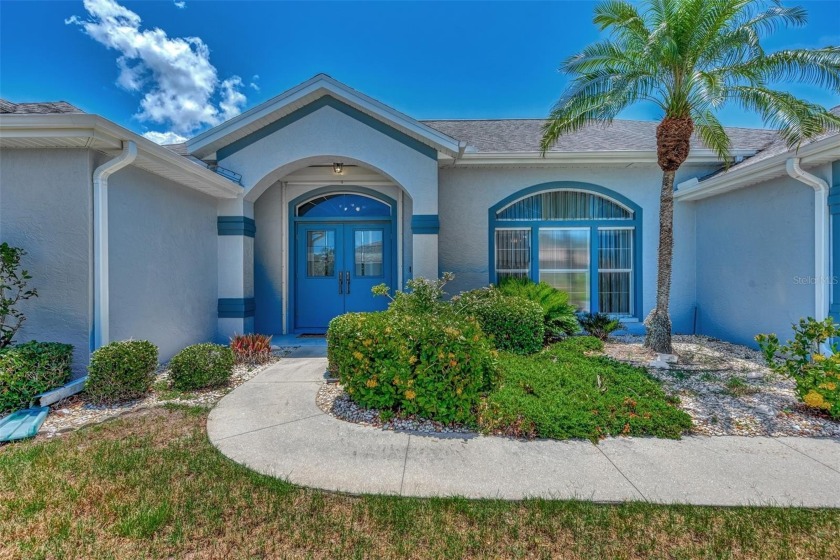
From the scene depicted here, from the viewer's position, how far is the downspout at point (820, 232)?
621 cm

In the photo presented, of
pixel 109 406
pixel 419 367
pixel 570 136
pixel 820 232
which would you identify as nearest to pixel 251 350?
pixel 109 406

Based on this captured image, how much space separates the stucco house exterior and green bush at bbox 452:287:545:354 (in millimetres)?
1832

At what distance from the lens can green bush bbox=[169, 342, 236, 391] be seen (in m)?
5.26

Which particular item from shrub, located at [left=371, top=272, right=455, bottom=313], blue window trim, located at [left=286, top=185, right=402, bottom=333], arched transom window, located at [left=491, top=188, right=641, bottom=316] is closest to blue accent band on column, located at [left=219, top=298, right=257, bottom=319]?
blue window trim, located at [left=286, top=185, right=402, bottom=333]

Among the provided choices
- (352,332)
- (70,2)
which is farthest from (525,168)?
(70,2)

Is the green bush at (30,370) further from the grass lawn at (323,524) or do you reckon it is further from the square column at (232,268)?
the square column at (232,268)

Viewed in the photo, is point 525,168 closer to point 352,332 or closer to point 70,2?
point 352,332

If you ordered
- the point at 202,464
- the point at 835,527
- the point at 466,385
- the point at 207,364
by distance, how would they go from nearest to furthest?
the point at 835,527
the point at 202,464
the point at 466,385
the point at 207,364

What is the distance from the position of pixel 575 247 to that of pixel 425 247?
4.09m

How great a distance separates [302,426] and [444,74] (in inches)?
418

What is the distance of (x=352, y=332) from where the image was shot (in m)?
4.54

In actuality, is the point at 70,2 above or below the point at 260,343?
above

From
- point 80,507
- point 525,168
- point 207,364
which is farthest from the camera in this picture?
point 525,168

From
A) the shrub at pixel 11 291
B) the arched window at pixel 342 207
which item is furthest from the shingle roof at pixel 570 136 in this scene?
the shrub at pixel 11 291
